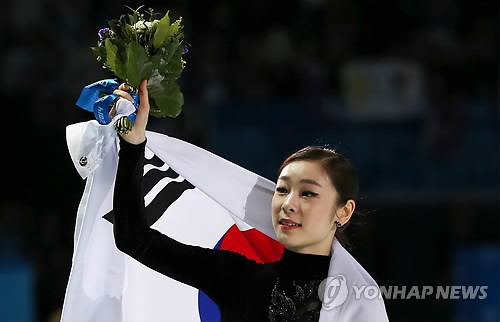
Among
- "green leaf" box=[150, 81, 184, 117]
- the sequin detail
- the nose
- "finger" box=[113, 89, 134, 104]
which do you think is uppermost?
"green leaf" box=[150, 81, 184, 117]

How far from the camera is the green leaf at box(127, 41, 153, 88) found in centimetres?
260

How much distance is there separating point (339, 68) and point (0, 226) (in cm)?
282

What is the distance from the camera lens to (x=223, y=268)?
8.67ft

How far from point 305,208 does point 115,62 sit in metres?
0.68

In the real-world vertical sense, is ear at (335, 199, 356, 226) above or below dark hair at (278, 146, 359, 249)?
below

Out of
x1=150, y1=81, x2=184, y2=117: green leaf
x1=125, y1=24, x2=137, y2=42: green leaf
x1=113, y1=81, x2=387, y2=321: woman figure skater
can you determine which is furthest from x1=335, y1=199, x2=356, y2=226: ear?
x1=125, y1=24, x2=137, y2=42: green leaf

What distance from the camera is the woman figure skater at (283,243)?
2539mm

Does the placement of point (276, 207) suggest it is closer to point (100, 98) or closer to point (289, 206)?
point (289, 206)

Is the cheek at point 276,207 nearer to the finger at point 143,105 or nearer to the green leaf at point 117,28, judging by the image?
the finger at point 143,105

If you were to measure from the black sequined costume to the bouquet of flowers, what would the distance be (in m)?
0.23

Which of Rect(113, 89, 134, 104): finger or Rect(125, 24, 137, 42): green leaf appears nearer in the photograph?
Rect(113, 89, 134, 104): finger

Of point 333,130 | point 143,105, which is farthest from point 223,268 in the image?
point 333,130

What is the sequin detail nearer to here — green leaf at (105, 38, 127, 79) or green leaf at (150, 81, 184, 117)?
green leaf at (150, 81, 184, 117)

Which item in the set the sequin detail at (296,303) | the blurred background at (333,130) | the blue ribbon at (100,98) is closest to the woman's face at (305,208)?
the sequin detail at (296,303)
